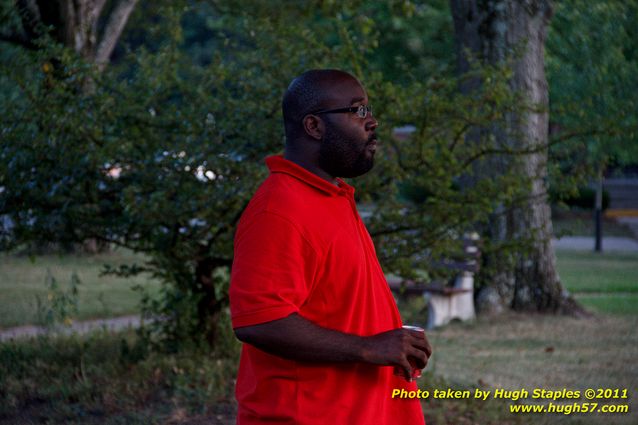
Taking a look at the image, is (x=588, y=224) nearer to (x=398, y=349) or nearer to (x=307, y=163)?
(x=307, y=163)

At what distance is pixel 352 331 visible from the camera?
2650 mm

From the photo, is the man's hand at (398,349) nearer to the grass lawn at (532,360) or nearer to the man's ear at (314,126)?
the man's ear at (314,126)

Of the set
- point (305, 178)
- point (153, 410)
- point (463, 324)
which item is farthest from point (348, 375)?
point (463, 324)

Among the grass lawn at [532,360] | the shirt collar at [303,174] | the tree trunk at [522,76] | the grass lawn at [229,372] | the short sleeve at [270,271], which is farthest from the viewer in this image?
the tree trunk at [522,76]

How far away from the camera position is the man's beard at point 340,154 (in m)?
2.79

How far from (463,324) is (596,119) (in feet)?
14.4

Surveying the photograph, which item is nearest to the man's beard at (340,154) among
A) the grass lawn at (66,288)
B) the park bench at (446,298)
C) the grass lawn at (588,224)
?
the grass lawn at (66,288)

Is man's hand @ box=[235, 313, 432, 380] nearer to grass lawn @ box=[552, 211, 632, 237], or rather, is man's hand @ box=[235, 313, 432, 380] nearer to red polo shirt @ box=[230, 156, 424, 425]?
red polo shirt @ box=[230, 156, 424, 425]

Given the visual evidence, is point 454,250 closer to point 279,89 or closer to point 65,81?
point 279,89

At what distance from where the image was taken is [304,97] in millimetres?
2826

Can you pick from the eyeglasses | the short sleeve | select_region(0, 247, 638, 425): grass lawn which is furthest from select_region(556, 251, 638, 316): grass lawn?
the short sleeve

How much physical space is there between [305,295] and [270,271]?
13 centimetres

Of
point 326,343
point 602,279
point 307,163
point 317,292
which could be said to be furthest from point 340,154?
point 602,279

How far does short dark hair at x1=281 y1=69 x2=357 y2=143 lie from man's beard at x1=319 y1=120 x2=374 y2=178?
0.08m
